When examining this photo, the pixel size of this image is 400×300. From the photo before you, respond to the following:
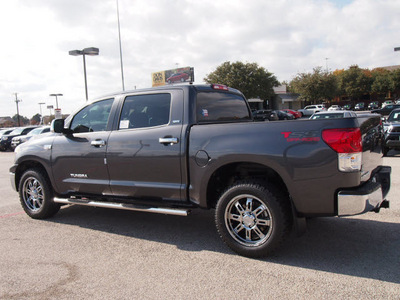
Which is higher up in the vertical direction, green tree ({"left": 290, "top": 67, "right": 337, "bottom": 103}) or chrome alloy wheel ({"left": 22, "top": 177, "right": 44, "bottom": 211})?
green tree ({"left": 290, "top": 67, "right": 337, "bottom": 103})

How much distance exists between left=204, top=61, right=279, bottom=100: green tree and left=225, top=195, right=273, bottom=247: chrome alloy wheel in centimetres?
4820

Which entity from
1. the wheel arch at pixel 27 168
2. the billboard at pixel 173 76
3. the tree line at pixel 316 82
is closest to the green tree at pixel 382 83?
the tree line at pixel 316 82

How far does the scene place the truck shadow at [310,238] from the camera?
3.49 meters

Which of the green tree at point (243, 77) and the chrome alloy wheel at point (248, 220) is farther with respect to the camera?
the green tree at point (243, 77)

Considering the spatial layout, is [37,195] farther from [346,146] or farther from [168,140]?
[346,146]

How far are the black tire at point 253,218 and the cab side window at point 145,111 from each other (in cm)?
130

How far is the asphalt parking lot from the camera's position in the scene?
307 cm

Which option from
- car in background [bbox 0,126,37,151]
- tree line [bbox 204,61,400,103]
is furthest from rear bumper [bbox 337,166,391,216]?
tree line [bbox 204,61,400,103]

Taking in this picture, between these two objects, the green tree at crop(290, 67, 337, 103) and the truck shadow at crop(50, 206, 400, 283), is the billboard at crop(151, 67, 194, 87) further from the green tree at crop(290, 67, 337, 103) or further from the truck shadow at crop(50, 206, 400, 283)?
the truck shadow at crop(50, 206, 400, 283)

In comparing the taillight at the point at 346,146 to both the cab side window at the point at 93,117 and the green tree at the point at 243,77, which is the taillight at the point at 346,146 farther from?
the green tree at the point at 243,77

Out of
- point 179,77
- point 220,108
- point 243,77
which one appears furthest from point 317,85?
point 220,108

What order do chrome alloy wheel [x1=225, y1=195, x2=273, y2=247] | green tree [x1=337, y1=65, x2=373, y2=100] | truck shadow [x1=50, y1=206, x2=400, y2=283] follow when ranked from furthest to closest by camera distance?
green tree [x1=337, y1=65, x2=373, y2=100]
chrome alloy wheel [x1=225, y1=195, x2=273, y2=247]
truck shadow [x1=50, y1=206, x2=400, y2=283]

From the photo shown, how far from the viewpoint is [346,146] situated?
316 centimetres

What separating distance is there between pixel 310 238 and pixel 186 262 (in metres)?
1.63
